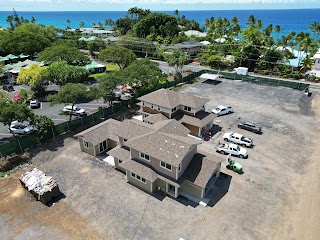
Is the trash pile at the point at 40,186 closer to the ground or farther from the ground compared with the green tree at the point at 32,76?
closer to the ground

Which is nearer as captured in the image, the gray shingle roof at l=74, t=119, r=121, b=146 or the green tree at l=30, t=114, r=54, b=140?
the gray shingle roof at l=74, t=119, r=121, b=146

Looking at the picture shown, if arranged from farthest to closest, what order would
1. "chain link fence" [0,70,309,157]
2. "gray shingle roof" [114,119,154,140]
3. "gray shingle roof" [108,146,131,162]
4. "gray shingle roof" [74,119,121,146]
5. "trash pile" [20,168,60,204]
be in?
"gray shingle roof" [74,119,121,146] < "chain link fence" [0,70,309,157] < "gray shingle roof" [114,119,154,140] < "gray shingle roof" [108,146,131,162] < "trash pile" [20,168,60,204]

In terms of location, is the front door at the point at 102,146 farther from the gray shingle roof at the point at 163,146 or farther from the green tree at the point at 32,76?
the green tree at the point at 32,76

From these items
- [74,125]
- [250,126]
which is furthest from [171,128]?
[74,125]

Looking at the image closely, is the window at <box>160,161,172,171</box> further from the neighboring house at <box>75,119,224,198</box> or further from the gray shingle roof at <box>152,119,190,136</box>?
the gray shingle roof at <box>152,119,190,136</box>

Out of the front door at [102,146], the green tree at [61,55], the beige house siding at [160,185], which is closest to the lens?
the beige house siding at [160,185]

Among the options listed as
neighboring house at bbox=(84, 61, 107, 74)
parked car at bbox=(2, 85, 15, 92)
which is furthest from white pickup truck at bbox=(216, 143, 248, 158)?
parked car at bbox=(2, 85, 15, 92)

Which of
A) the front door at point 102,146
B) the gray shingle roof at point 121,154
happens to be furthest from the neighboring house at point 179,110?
the gray shingle roof at point 121,154
